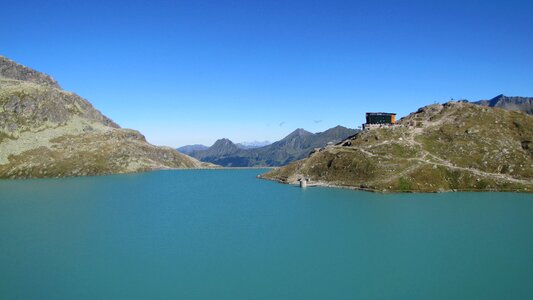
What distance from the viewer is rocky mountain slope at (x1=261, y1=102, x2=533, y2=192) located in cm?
15138

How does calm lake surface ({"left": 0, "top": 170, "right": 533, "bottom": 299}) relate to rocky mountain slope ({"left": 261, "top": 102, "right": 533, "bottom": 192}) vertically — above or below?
below

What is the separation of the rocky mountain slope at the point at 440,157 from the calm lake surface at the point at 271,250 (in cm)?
2123

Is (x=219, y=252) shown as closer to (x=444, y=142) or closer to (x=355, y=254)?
(x=355, y=254)

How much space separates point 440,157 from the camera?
166375mm

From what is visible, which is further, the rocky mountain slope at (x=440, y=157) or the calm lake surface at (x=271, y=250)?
the rocky mountain slope at (x=440, y=157)

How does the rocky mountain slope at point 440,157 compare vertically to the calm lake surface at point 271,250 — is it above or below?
above

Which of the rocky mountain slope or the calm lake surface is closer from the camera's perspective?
the calm lake surface

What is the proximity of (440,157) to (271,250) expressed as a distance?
12151 centimetres

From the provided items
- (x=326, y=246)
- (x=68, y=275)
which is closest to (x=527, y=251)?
(x=326, y=246)

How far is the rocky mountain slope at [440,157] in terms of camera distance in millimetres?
151375

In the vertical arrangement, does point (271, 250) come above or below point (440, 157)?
below

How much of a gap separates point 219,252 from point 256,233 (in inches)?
648

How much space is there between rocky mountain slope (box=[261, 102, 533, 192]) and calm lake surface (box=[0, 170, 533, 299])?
836 inches

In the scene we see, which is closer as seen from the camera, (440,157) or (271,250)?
(271,250)
